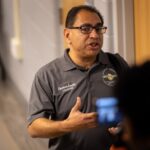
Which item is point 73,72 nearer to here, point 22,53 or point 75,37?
point 75,37

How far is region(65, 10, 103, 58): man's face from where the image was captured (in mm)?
2277

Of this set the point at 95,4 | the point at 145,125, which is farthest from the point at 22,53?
the point at 145,125

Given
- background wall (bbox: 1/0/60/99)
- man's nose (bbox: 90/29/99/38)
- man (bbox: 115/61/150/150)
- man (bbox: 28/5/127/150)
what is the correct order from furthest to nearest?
1. background wall (bbox: 1/0/60/99)
2. man's nose (bbox: 90/29/99/38)
3. man (bbox: 28/5/127/150)
4. man (bbox: 115/61/150/150)

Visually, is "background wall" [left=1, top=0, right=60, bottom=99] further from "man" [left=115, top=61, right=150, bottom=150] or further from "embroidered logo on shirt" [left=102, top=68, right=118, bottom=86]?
"man" [left=115, top=61, right=150, bottom=150]

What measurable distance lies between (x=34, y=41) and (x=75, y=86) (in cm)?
297

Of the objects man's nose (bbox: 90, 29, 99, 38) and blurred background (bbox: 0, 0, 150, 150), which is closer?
man's nose (bbox: 90, 29, 99, 38)

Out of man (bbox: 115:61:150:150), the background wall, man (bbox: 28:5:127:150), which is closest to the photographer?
man (bbox: 115:61:150:150)

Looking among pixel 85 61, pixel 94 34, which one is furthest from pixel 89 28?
pixel 85 61

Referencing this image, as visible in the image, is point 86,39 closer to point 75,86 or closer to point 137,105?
point 75,86

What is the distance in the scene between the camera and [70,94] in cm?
223

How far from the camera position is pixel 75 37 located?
7.67 feet

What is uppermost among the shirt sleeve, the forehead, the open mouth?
the forehead

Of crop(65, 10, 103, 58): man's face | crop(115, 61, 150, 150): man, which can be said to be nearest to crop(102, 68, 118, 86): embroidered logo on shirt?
crop(65, 10, 103, 58): man's face

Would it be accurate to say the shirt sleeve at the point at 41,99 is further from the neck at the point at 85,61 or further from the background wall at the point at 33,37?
the background wall at the point at 33,37
